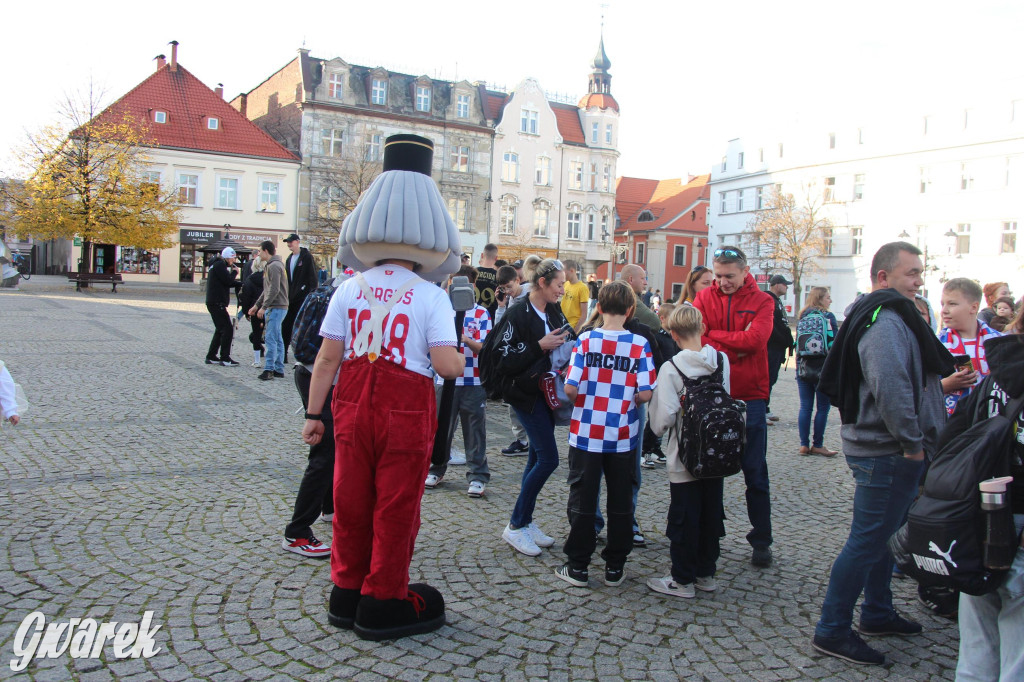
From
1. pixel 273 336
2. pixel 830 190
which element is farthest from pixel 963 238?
pixel 273 336

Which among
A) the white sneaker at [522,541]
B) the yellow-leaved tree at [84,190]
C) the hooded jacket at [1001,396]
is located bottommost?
the white sneaker at [522,541]

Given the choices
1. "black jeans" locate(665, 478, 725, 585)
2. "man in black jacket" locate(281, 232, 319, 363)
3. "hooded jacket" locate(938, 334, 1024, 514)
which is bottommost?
"black jeans" locate(665, 478, 725, 585)

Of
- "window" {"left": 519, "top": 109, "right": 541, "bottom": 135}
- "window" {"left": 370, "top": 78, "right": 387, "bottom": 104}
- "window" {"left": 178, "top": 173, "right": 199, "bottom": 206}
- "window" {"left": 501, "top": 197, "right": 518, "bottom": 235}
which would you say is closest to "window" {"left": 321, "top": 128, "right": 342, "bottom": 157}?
"window" {"left": 370, "top": 78, "right": 387, "bottom": 104}

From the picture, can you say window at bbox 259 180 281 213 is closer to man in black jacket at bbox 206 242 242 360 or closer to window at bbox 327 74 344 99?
window at bbox 327 74 344 99

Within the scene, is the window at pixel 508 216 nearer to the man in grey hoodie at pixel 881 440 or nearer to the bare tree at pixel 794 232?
the bare tree at pixel 794 232

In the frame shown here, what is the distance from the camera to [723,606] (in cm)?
405

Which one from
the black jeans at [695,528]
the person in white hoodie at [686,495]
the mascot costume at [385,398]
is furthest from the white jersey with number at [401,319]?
the black jeans at [695,528]

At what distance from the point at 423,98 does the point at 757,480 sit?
47810mm

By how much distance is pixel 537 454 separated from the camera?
15.6 ft

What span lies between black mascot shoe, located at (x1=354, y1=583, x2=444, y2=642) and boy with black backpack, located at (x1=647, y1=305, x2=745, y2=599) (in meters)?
1.30

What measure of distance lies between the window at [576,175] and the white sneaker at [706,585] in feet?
170

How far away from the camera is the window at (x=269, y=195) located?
44.0 metres

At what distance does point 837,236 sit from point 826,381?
48219mm

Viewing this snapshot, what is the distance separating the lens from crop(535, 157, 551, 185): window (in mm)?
53219
